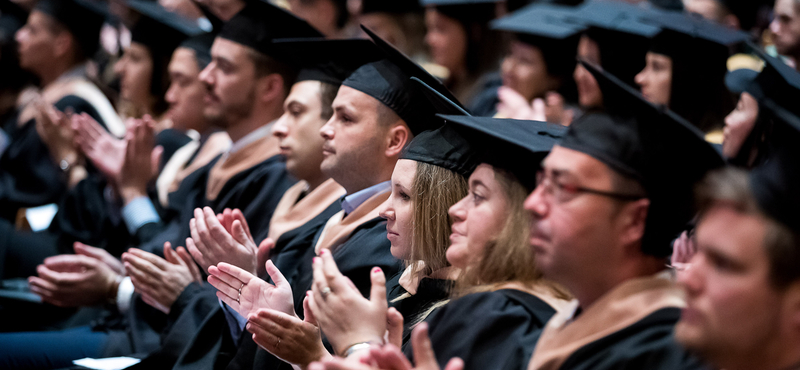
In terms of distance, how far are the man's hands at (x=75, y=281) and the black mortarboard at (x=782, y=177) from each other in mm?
3196

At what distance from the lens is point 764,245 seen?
1.26m

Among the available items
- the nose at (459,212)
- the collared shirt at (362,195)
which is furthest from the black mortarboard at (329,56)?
the nose at (459,212)

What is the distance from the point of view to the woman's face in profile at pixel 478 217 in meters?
1.87

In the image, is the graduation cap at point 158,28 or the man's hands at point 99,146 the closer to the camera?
the man's hands at point 99,146

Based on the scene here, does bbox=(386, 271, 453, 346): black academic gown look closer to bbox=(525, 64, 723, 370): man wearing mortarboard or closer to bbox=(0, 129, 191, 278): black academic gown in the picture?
bbox=(525, 64, 723, 370): man wearing mortarboard

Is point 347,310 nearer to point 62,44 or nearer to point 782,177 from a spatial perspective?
point 782,177

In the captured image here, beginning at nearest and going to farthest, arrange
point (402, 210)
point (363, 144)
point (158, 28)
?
point (402, 210)
point (363, 144)
point (158, 28)

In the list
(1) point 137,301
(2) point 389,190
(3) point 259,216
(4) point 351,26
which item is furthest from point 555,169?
(4) point 351,26

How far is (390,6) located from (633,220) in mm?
4684

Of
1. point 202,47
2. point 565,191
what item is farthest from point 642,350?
point 202,47

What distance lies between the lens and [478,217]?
1.88 meters

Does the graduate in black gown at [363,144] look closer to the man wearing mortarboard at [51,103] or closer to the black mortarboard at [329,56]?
the black mortarboard at [329,56]

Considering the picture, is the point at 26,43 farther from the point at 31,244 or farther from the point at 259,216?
the point at 259,216

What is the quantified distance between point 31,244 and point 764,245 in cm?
460
